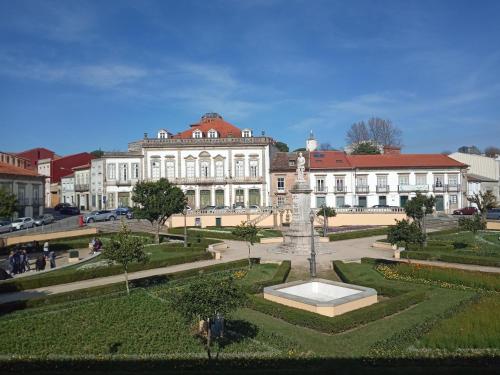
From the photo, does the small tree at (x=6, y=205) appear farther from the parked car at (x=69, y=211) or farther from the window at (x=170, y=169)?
the window at (x=170, y=169)

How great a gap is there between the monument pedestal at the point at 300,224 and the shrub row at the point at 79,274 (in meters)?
5.26

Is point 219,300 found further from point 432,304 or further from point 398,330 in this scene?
point 432,304

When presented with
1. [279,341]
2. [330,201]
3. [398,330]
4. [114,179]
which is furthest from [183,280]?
[114,179]

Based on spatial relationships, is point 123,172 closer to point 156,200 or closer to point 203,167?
point 203,167

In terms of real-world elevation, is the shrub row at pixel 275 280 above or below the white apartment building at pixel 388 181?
below

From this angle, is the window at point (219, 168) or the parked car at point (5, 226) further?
the window at point (219, 168)

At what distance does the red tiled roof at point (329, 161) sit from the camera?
50312 millimetres

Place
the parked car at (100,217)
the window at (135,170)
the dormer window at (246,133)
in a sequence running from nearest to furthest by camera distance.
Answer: the parked car at (100,217) < the window at (135,170) < the dormer window at (246,133)

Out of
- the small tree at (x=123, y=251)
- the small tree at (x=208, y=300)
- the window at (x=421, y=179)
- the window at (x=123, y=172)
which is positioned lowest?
the small tree at (x=208, y=300)

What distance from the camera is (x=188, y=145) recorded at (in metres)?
52.7

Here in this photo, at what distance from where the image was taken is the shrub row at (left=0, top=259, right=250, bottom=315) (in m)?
14.9

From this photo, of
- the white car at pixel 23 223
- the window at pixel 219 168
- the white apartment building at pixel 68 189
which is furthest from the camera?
the white apartment building at pixel 68 189

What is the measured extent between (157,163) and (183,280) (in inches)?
1397

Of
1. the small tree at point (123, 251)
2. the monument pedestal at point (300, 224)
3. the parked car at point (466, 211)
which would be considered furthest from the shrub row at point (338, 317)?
the parked car at point (466, 211)
